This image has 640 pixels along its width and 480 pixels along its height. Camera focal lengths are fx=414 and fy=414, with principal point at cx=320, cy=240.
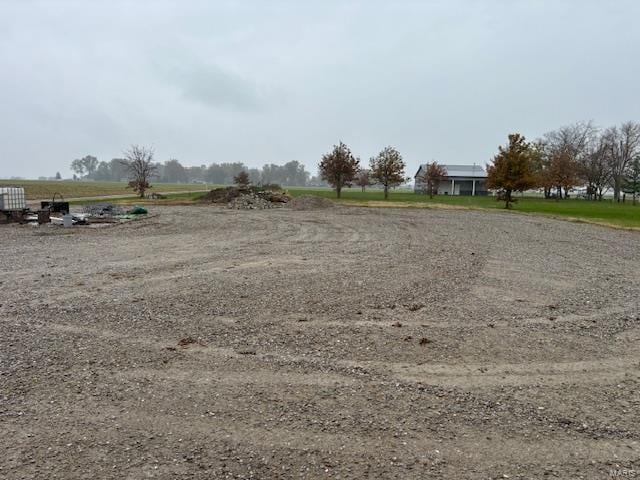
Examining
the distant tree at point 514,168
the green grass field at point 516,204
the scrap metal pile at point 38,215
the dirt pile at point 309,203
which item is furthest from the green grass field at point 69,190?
the distant tree at point 514,168

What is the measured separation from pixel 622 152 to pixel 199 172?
156813 mm

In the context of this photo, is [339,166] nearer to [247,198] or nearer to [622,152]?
[247,198]

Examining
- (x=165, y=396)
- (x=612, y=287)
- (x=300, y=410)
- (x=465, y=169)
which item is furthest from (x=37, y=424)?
(x=465, y=169)

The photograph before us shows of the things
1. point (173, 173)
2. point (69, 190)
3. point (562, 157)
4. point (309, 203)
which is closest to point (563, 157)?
point (562, 157)

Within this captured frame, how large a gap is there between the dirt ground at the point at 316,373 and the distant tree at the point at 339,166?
38.1m

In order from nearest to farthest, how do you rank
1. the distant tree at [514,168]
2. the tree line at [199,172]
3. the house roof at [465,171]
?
1. the distant tree at [514,168]
2. the house roof at [465,171]
3. the tree line at [199,172]

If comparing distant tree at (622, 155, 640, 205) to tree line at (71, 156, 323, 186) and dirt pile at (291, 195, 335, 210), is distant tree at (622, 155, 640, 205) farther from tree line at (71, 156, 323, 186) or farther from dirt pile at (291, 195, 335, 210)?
tree line at (71, 156, 323, 186)

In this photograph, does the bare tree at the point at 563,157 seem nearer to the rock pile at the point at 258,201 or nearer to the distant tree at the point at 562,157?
the distant tree at the point at 562,157

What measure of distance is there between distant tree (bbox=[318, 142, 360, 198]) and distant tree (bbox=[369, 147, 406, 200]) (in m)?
3.93

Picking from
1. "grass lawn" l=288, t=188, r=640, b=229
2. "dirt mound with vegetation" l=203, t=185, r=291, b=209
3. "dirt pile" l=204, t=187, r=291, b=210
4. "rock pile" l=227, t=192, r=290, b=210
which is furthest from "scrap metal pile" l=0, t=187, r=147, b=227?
"grass lawn" l=288, t=188, r=640, b=229

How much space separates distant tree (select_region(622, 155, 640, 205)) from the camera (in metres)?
57.8

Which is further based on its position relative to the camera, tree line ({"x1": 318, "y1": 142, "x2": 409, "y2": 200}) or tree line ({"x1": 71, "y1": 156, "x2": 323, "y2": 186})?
tree line ({"x1": 71, "y1": 156, "x2": 323, "y2": 186})

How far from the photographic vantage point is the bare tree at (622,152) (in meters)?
64.5

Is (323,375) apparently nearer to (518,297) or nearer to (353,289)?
(353,289)
